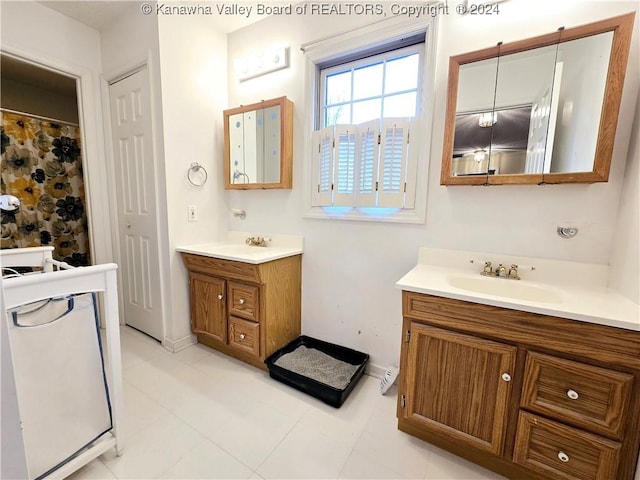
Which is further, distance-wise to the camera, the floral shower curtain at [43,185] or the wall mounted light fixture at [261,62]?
the floral shower curtain at [43,185]

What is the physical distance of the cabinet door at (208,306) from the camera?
1.88 m

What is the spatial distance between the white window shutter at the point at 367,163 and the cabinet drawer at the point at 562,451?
1245 mm

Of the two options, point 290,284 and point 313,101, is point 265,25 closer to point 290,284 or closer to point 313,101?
point 313,101

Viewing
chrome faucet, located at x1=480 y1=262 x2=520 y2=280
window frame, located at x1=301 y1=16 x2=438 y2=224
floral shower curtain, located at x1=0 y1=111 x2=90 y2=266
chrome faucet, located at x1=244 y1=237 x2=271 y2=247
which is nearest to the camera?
chrome faucet, located at x1=480 y1=262 x2=520 y2=280

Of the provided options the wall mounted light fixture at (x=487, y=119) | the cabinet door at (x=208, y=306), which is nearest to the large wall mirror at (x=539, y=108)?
the wall mounted light fixture at (x=487, y=119)

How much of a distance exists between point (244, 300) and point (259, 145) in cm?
115

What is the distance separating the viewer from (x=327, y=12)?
174 cm

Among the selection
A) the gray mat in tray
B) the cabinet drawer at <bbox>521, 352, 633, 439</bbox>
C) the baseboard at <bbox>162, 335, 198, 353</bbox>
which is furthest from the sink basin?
the baseboard at <bbox>162, 335, 198, 353</bbox>

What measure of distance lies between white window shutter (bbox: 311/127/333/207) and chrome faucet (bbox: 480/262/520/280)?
0.99 m

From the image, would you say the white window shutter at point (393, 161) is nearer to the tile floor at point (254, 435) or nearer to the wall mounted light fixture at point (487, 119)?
the wall mounted light fixture at point (487, 119)

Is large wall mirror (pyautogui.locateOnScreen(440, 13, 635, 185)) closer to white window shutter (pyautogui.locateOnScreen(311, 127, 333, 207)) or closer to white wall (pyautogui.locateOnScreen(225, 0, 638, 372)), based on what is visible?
white wall (pyautogui.locateOnScreen(225, 0, 638, 372))

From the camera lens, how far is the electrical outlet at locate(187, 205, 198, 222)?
6.66ft

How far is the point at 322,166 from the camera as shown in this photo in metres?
1.83

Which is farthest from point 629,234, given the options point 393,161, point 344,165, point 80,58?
point 80,58
